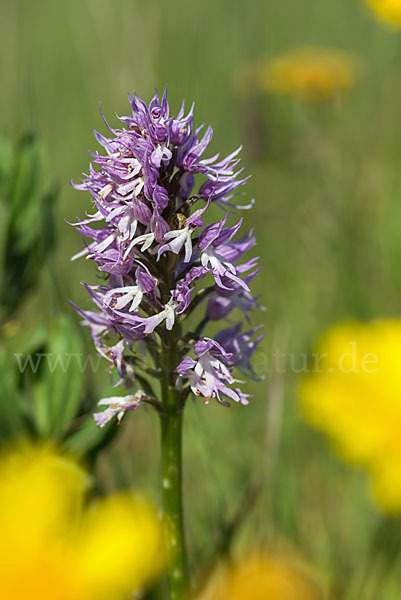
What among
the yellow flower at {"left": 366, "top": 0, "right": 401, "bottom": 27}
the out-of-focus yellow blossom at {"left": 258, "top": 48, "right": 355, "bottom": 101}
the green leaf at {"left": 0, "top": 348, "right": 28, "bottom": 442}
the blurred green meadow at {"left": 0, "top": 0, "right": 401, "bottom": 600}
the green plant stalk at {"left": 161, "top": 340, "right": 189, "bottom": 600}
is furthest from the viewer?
the out-of-focus yellow blossom at {"left": 258, "top": 48, "right": 355, "bottom": 101}

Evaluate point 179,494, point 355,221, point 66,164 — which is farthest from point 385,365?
point 66,164

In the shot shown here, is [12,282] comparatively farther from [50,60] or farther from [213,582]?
[50,60]

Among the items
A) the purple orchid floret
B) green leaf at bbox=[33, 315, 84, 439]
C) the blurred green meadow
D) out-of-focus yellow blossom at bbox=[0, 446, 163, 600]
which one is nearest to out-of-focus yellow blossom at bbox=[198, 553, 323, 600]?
out-of-focus yellow blossom at bbox=[0, 446, 163, 600]

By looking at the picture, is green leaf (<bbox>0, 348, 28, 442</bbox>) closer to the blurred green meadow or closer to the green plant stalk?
the blurred green meadow

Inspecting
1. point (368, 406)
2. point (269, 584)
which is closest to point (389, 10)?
point (368, 406)

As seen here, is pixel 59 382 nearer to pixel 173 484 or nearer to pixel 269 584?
pixel 173 484

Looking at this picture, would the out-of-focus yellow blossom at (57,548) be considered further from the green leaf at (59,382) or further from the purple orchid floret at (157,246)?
the green leaf at (59,382)
